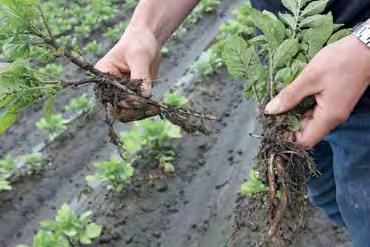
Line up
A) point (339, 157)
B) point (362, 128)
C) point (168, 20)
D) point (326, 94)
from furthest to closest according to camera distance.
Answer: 1. point (168, 20)
2. point (339, 157)
3. point (362, 128)
4. point (326, 94)

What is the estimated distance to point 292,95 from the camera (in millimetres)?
1461

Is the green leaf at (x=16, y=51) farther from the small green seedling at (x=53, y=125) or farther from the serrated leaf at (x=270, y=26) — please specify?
the small green seedling at (x=53, y=125)

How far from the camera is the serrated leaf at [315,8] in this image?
5.35 feet

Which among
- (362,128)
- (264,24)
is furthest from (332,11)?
(362,128)

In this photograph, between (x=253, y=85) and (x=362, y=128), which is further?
(x=253, y=85)

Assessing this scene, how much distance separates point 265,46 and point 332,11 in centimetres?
23

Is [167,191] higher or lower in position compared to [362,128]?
lower

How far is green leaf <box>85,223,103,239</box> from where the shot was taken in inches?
123

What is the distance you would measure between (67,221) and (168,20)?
172 cm

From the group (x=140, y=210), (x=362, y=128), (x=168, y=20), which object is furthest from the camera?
(x=140, y=210)

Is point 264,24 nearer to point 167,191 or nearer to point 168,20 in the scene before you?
point 168,20

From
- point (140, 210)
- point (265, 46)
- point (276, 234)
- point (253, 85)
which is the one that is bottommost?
point (140, 210)

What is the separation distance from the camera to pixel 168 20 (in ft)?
6.35

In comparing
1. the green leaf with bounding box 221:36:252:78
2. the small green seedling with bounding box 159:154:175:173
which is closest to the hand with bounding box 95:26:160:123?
the green leaf with bounding box 221:36:252:78
